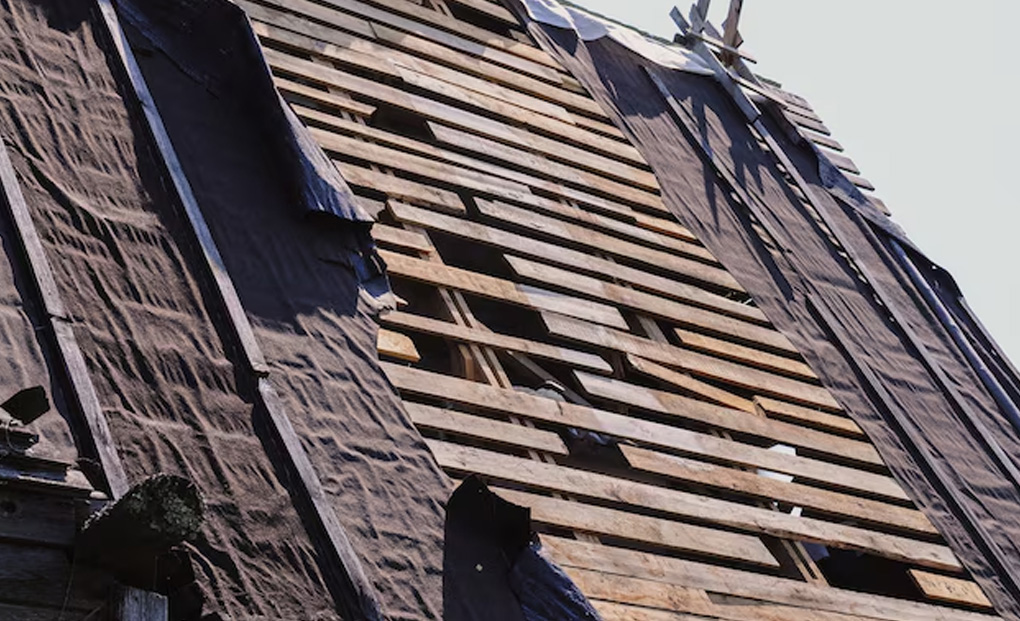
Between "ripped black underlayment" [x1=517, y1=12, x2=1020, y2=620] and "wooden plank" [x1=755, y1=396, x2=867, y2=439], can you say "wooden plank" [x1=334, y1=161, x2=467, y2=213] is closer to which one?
"wooden plank" [x1=755, y1=396, x2=867, y2=439]

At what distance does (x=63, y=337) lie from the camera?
4.41m

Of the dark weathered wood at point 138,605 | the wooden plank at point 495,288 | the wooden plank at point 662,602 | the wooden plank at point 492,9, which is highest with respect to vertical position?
the wooden plank at point 492,9

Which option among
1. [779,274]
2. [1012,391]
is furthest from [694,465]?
[1012,391]

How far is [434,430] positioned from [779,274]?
3.29 metres

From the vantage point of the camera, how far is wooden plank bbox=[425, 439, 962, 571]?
540cm

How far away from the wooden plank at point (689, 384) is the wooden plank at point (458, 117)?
1.47 meters

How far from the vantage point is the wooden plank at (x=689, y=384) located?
6.60 metres

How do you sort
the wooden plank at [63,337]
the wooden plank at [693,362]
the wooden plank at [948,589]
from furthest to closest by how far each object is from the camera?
the wooden plank at [948,589], the wooden plank at [693,362], the wooden plank at [63,337]

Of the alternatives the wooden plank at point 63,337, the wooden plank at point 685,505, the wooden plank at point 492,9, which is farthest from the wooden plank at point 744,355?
the wooden plank at point 63,337

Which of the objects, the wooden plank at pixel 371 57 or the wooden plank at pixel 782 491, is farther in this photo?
the wooden plank at pixel 371 57

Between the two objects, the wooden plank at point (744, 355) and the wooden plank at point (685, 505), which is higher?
the wooden plank at point (744, 355)

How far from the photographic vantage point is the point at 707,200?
27.6 feet

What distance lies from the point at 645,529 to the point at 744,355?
1.74m

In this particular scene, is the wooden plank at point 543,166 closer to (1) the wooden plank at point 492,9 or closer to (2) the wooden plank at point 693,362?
(2) the wooden plank at point 693,362
